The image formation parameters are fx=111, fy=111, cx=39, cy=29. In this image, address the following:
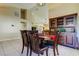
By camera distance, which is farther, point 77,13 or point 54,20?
point 54,20

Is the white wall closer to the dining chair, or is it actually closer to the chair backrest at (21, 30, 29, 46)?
the chair backrest at (21, 30, 29, 46)

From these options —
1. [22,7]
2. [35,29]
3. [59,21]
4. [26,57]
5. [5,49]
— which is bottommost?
[26,57]

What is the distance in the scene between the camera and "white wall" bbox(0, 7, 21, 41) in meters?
2.12

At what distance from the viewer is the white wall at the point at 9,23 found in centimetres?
212

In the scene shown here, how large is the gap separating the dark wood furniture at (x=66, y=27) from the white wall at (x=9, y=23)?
0.67 metres

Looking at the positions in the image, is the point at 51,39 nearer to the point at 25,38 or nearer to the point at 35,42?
the point at 35,42

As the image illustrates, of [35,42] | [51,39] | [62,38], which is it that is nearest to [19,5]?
[35,42]

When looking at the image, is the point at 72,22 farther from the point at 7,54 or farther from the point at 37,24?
the point at 7,54

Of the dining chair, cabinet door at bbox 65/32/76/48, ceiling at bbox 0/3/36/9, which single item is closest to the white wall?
ceiling at bbox 0/3/36/9

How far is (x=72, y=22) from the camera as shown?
2.08 meters

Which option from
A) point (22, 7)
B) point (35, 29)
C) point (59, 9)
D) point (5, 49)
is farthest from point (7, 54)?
point (59, 9)

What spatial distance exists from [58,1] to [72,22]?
18.5 inches

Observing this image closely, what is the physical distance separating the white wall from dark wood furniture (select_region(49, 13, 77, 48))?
26.2 inches

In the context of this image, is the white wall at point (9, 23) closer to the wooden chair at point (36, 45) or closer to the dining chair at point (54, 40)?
the wooden chair at point (36, 45)
